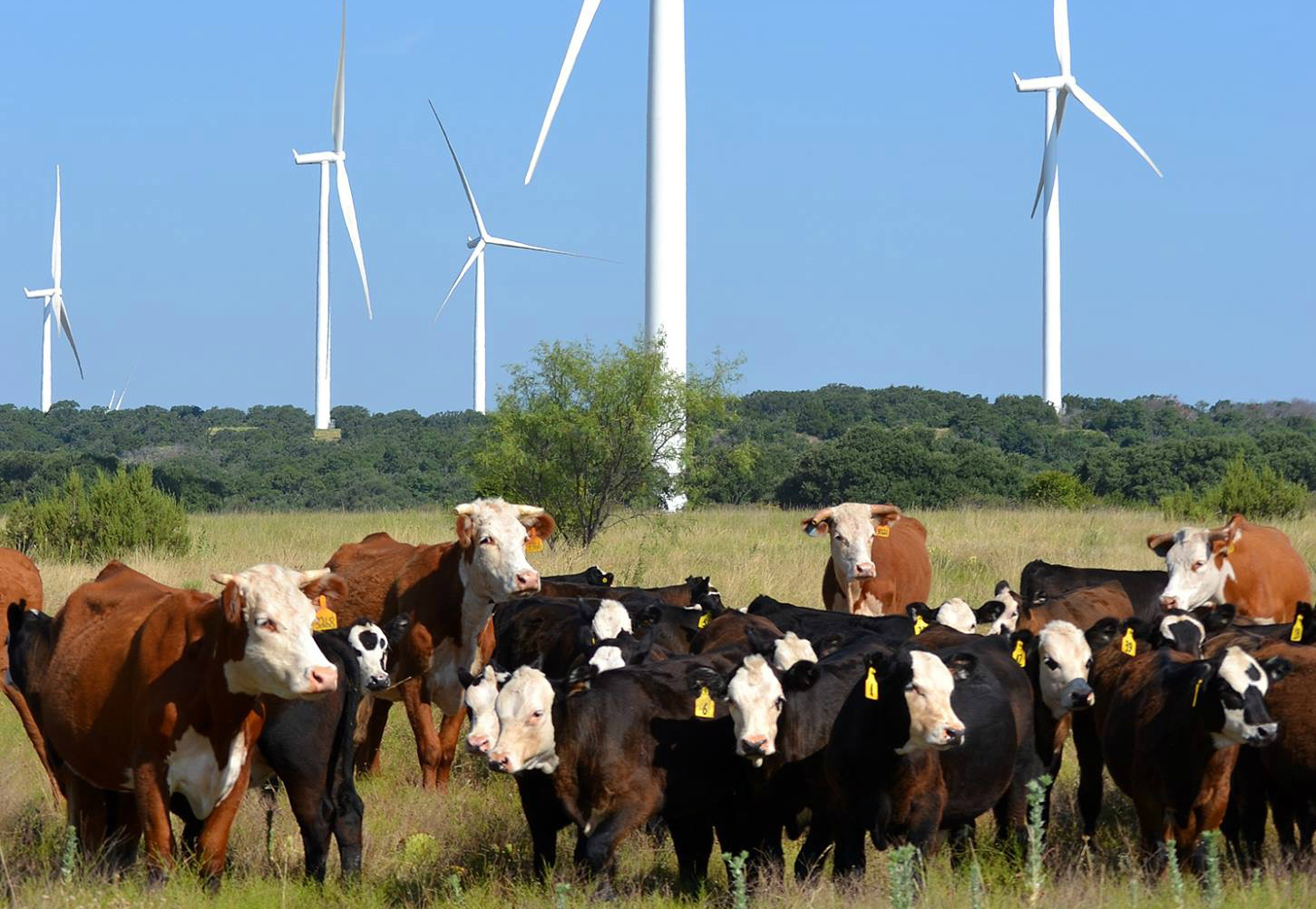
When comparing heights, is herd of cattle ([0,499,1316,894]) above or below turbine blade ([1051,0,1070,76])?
below

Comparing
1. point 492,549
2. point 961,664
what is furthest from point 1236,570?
point 492,549

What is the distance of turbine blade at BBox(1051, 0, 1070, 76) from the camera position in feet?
133

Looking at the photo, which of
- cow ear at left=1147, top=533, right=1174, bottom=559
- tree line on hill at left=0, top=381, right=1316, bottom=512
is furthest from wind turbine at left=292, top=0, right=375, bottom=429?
cow ear at left=1147, top=533, right=1174, bottom=559

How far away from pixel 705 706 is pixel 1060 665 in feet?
7.49

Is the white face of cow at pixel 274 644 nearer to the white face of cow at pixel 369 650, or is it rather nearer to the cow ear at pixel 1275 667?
the white face of cow at pixel 369 650

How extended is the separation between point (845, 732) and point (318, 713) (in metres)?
A: 2.70

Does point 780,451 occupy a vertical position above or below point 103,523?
above

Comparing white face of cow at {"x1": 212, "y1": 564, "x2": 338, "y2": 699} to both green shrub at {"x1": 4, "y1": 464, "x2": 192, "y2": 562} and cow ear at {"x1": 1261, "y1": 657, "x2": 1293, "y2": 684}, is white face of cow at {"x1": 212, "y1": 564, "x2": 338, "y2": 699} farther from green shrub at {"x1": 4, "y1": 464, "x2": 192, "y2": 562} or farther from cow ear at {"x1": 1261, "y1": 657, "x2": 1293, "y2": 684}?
green shrub at {"x1": 4, "y1": 464, "x2": 192, "y2": 562}

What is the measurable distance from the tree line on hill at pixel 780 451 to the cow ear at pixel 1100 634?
59.0 feet

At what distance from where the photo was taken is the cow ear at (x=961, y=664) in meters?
8.91

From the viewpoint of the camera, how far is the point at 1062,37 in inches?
1623

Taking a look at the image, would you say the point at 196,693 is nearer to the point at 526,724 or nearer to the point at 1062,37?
the point at 526,724

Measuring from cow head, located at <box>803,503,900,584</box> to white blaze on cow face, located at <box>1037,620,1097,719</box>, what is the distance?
5.64 metres

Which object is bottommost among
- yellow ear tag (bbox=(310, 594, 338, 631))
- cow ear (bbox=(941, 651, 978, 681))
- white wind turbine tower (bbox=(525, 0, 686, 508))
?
cow ear (bbox=(941, 651, 978, 681))
